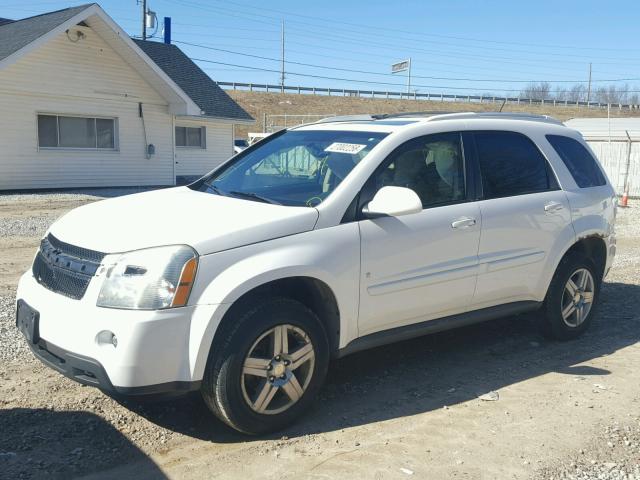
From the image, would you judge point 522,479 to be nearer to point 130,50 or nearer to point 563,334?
point 563,334

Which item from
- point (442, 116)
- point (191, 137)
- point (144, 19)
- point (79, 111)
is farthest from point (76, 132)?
point (144, 19)

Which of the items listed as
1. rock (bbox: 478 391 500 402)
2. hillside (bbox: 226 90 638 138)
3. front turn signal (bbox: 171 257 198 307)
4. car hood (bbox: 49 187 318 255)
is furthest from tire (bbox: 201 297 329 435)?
hillside (bbox: 226 90 638 138)

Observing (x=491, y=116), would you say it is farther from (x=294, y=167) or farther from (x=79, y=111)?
(x=79, y=111)

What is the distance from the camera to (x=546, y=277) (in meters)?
5.41

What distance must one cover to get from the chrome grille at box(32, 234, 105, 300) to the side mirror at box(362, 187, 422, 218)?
1683 mm

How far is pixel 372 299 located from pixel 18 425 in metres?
2.29

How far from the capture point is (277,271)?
373 cm

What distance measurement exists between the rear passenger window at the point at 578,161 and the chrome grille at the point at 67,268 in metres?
3.99

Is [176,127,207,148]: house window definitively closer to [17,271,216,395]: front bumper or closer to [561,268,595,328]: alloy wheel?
[561,268,595,328]: alloy wheel

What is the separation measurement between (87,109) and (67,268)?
17.7 m

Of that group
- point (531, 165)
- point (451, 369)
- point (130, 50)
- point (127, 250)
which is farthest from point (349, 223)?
point (130, 50)

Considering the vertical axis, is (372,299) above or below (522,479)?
above

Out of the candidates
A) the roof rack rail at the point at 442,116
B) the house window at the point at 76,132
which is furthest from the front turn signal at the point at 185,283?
the house window at the point at 76,132

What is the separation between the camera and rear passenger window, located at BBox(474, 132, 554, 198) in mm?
5047
